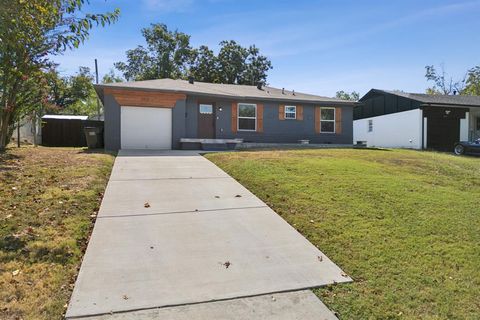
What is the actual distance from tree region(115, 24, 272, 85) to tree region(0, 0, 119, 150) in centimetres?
2329

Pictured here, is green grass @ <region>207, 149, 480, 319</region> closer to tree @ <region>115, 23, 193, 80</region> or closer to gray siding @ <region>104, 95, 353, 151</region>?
gray siding @ <region>104, 95, 353, 151</region>

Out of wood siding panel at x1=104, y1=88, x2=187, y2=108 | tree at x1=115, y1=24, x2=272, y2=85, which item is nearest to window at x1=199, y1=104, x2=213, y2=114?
wood siding panel at x1=104, y1=88, x2=187, y2=108

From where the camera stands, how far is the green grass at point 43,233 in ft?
11.2

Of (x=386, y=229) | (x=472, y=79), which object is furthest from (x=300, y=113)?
(x=472, y=79)

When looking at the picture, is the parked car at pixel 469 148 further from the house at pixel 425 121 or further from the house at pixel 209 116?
the house at pixel 209 116

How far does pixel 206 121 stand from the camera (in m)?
17.5

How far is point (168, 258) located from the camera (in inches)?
174

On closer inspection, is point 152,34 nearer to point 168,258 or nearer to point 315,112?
point 315,112

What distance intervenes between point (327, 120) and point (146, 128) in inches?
354

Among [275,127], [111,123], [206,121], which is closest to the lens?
[111,123]

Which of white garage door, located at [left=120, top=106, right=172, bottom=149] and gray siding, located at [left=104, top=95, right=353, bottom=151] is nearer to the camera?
gray siding, located at [left=104, top=95, right=353, bottom=151]

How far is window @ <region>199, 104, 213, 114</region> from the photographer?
57.0 ft

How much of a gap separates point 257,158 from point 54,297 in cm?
823

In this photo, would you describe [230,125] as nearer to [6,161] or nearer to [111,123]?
[111,123]
